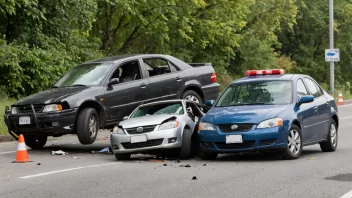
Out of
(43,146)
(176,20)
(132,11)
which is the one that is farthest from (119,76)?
(176,20)

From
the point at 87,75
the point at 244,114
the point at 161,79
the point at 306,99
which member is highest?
the point at 87,75

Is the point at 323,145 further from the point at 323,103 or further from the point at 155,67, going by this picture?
the point at 155,67

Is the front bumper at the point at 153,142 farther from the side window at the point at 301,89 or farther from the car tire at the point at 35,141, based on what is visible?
the car tire at the point at 35,141

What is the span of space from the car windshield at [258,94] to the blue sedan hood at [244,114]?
33 centimetres

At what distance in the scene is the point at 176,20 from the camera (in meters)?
35.1

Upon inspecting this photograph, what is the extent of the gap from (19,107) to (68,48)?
12969 mm

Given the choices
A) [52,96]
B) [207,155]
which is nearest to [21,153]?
[52,96]

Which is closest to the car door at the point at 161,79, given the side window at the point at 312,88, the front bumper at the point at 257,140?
the side window at the point at 312,88

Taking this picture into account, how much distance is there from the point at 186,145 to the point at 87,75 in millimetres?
3829

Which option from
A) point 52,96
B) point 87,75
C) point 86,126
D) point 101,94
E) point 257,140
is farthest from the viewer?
point 87,75

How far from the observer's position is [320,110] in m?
14.3

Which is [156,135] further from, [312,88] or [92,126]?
[312,88]

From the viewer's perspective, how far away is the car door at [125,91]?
1597cm

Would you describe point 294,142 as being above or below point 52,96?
below
